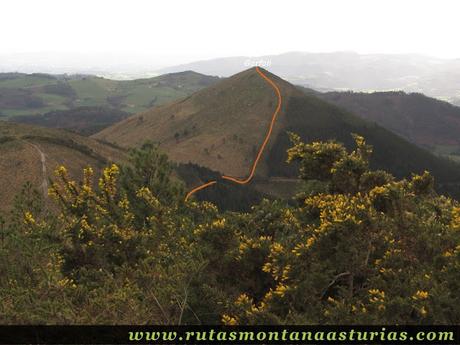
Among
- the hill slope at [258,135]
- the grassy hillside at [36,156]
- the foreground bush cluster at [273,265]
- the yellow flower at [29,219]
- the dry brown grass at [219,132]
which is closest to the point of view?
the foreground bush cluster at [273,265]

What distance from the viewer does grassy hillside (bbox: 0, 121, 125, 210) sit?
2995 inches

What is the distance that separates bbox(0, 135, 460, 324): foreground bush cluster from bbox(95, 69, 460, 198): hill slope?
128114mm

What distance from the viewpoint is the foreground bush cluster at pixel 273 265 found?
1156 centimetres

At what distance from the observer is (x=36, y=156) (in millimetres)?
87312

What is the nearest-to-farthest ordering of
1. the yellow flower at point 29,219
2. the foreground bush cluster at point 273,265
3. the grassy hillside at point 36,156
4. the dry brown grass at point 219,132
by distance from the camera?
the foreground bush cluster at point 273,265 < the yellow flower at point 29,219 < the grassy hillside at point 36,156 < the dry brown grass at point 219,132

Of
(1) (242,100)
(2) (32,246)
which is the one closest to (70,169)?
(2) (32,246)

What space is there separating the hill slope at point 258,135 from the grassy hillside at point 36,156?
164ft

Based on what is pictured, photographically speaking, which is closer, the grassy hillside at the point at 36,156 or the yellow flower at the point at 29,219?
the yellow flower at the point at 29,219

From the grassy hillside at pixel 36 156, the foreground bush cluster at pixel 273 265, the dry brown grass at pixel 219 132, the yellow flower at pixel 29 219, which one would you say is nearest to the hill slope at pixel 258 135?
the dry brown grass at pixel 219 132

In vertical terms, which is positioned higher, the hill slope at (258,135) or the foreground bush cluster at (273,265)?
the foreground bush cluster at (273,265)

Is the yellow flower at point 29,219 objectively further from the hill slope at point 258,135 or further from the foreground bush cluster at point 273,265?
the hill slope at point 258,135

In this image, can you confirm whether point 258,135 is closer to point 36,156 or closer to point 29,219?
point 36,156

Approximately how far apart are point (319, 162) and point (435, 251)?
776cm

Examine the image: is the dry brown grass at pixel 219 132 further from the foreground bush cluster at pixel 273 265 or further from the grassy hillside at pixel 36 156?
the foreground bush cluster at pixel 273 265
